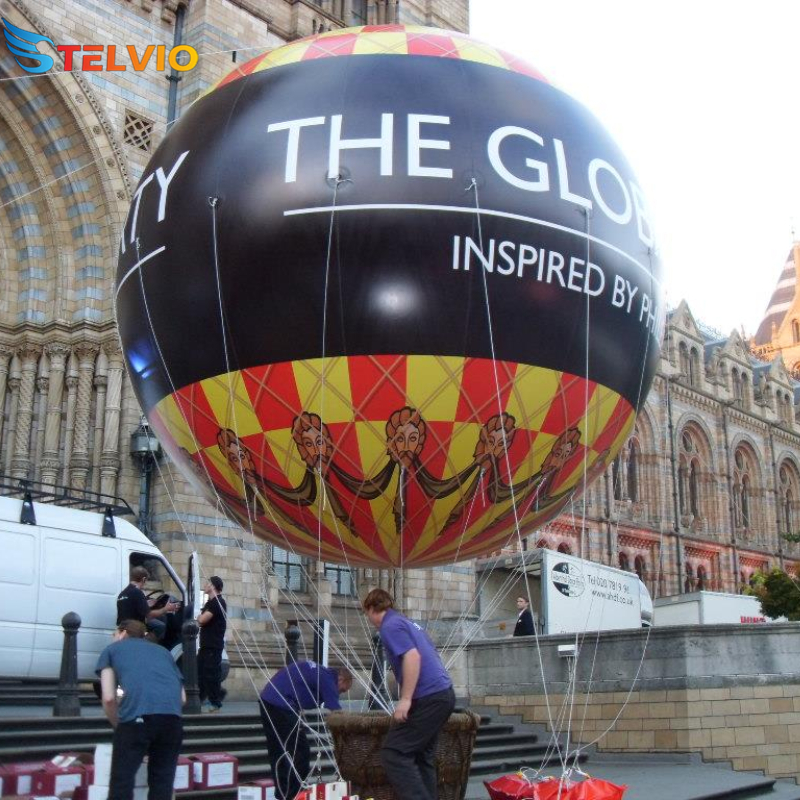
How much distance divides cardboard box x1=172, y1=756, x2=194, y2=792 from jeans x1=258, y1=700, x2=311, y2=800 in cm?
81

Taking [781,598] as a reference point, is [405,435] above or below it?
below

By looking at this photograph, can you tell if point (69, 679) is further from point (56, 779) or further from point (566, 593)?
point (566, 593)

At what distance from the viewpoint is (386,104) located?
6152mm

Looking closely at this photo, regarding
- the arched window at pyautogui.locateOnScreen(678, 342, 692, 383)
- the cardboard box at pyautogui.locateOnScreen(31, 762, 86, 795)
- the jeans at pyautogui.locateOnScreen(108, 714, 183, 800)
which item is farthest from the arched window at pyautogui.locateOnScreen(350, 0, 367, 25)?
the arched window at pyautogui.locateOnScreen(678, 342, 692, 383)

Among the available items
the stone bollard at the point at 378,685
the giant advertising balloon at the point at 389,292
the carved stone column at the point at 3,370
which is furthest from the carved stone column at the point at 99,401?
the giant advertising balloon at the point at 389,292

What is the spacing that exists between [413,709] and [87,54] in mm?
14730

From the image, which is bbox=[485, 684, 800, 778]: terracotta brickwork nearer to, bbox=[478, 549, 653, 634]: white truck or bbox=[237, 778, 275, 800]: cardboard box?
bbox=[478, 549, 653, 634]: white truck

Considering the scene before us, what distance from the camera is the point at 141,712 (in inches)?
213

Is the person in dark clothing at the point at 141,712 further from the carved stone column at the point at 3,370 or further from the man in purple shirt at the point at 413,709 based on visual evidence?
the carved stone column at the point at 3,370

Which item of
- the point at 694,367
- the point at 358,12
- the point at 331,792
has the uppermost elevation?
the point at 358,12

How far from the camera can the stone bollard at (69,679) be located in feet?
29.3

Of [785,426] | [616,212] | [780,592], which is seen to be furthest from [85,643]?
[785,426]

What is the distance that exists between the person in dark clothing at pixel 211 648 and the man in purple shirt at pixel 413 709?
541cm

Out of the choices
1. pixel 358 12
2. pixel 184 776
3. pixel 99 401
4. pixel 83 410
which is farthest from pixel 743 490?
pixel 184 776
